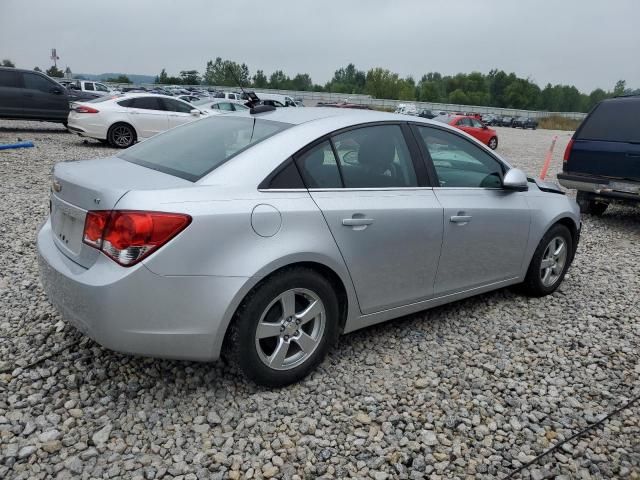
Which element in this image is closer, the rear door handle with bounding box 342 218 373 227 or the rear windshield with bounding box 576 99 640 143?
the rear door handle with bounding box 342 218 373 227

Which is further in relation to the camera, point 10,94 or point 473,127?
point 473,127

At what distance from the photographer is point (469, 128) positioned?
22.0 meters

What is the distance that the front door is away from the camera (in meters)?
3.78

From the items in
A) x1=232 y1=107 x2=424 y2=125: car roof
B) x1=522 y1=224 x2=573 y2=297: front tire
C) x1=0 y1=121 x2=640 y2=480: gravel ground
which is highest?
x1=232 y1=107 x2=424 y2=125: car roof

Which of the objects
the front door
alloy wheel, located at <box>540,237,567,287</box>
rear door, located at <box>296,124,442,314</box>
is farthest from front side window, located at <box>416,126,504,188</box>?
alloy wheel, located at <box>540,237,567,287</box>

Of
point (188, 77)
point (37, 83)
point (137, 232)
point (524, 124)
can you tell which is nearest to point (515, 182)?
point (137, 232)

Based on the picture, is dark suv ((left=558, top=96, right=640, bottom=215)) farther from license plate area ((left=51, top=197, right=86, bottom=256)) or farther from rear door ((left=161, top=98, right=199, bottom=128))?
rear door ((left=161, top=98, right=199, bottom=128))

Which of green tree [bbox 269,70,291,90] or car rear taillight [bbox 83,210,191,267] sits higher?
green tree [bbox 269,70,291,90]

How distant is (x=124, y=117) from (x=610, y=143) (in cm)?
1096

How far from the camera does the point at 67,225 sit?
2963 mm

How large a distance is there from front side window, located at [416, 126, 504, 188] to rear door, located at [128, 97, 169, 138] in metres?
11.3

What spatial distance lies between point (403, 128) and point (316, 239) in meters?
1.22

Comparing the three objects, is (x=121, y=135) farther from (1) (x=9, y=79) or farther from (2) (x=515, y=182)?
(2) (x=515, y=182)

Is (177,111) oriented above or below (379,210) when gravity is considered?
above
